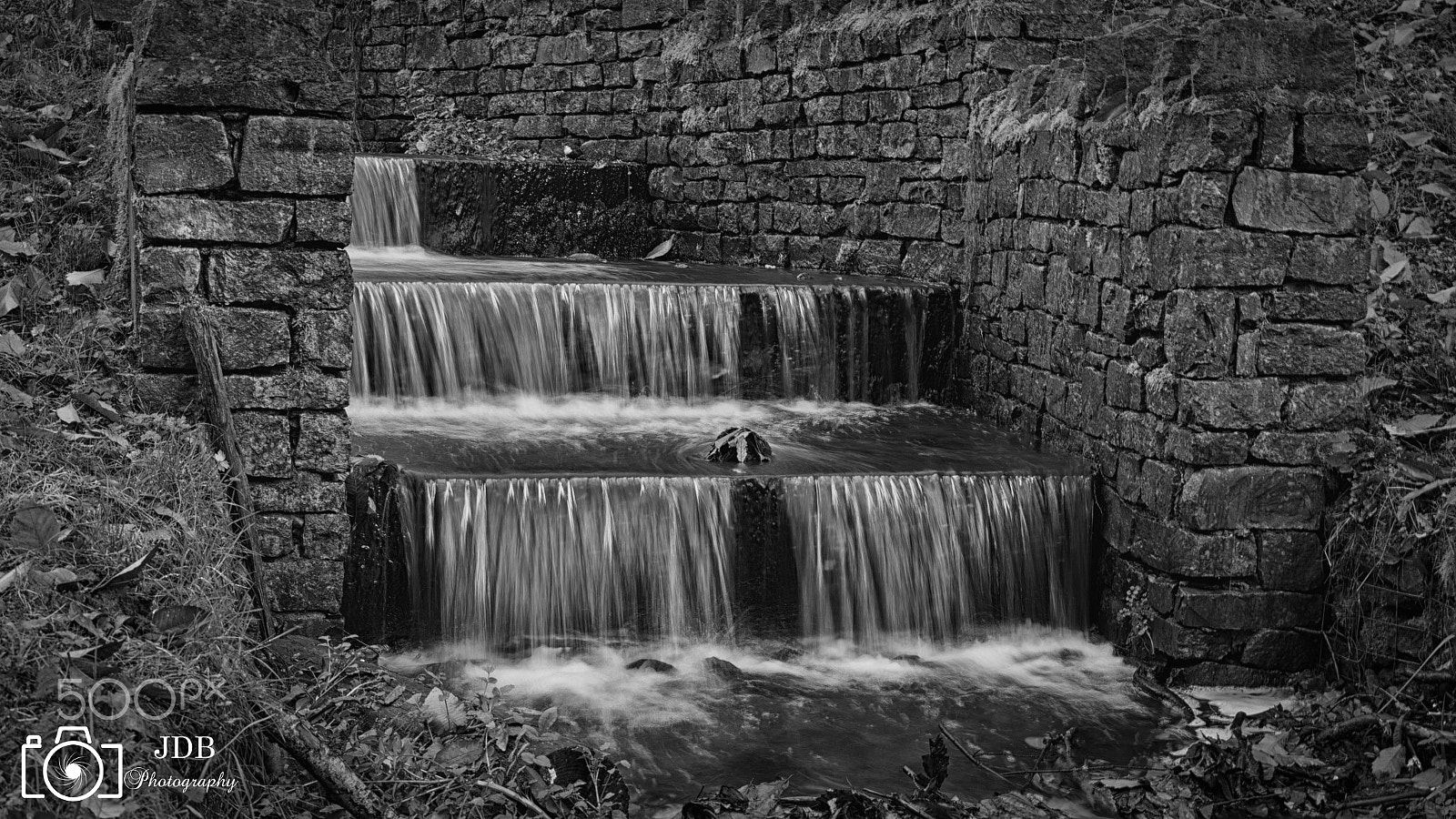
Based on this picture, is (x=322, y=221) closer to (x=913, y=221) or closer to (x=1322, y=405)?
(x=1322, y=405)

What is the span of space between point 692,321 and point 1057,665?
299cm

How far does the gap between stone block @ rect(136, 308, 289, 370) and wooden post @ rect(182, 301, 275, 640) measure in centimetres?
3

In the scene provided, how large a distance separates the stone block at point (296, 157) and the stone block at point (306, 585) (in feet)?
4.19

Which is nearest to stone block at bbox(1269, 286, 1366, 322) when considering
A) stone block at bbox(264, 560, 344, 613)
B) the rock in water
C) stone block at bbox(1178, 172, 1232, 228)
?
stone block at bbox(1178, 172, 1232, 228)

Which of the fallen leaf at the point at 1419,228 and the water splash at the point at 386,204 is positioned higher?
the water splash at the point at 386,204

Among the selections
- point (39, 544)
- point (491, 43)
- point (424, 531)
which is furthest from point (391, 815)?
point (491, 43)

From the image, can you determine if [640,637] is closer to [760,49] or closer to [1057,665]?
[1057,665]

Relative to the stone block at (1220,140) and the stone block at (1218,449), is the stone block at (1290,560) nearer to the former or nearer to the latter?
the stone block at (1218,449)

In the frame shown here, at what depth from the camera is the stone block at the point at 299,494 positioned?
4465 millimetres

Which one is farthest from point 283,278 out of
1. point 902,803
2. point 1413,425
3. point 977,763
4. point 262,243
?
point 1413,425

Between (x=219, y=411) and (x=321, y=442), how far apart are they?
355 mm

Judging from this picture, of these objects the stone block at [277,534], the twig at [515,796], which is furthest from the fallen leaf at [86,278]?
the twig at [515,796]

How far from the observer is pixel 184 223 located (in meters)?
4.31
